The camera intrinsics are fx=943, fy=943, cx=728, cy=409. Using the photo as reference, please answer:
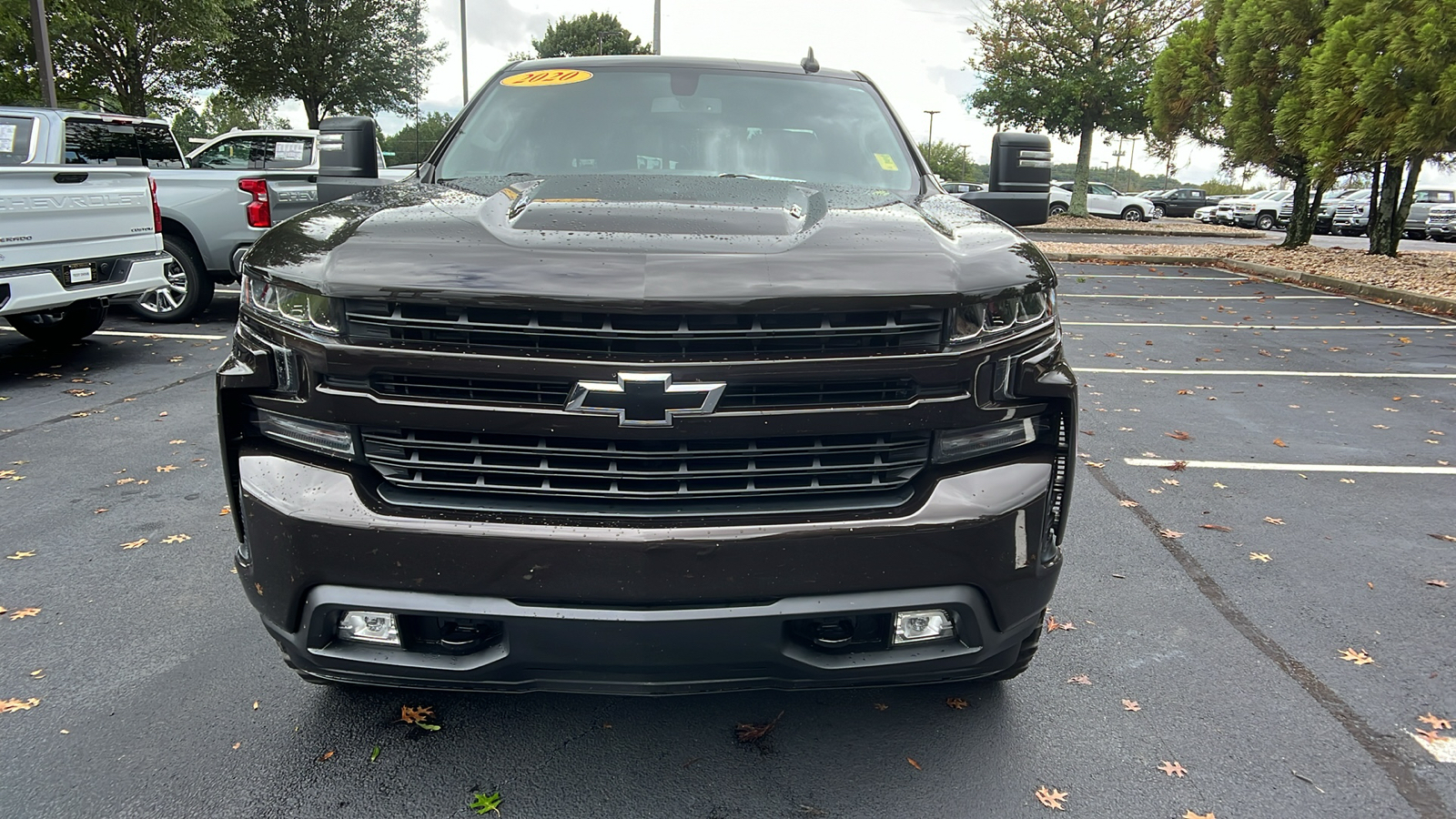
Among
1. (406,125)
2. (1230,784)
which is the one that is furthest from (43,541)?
(406,125)

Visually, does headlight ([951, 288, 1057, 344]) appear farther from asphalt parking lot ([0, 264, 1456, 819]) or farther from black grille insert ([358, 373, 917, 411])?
asphalt parking lot ([0, 264, 1456, 819])

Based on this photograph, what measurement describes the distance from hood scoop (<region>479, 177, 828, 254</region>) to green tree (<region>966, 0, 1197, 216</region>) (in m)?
27.5

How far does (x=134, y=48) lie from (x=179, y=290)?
16.8 m

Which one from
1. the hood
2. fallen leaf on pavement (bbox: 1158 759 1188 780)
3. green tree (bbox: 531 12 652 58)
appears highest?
green tree (bbox: 531 12 652 58)

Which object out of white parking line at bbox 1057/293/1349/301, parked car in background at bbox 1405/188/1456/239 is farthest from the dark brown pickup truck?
parked car in background at bbox 1405/188/1456/239

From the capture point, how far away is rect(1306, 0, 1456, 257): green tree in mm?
12461

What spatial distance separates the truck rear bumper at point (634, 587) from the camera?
195 cm

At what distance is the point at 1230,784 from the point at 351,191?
316cm

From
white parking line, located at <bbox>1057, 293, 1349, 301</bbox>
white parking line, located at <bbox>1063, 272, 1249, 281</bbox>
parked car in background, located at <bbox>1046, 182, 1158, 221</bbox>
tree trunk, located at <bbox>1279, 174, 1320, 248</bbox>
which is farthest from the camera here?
parked car in background, located at <bbox>1046, 182, 1158, 221</bbox>

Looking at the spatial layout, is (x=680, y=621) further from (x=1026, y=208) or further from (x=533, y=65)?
(x=533, y=65)

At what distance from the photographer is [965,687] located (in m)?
2.82

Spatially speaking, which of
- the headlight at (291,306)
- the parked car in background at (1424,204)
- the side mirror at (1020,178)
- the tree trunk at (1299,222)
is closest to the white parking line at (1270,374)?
the side mirror at (1020,178)

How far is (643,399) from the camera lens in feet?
6.40

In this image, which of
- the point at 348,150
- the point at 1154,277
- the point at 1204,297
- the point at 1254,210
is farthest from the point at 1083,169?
the point at 348,150
